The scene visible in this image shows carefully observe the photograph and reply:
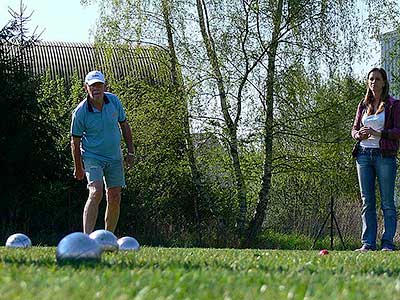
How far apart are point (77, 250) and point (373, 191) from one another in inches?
202

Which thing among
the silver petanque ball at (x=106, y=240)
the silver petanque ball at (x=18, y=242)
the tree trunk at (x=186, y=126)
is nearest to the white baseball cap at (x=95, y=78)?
the silver petanque ball at (x=18, y=242)

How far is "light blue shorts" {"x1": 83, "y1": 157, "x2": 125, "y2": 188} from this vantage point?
8.13m

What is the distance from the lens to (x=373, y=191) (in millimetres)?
9000

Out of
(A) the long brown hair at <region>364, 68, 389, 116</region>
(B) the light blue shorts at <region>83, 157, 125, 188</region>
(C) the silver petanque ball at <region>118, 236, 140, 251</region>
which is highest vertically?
(A) the long brown hair at <region>364, 68, 389, 116</region>

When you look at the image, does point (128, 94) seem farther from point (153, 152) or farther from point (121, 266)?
point (121, 266)

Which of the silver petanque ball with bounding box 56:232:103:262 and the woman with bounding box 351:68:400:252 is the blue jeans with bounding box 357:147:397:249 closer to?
the woman with bounding box 351:68:400:252

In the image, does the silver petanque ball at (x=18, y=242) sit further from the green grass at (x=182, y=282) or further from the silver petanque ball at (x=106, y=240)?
the green grass at (x=182, y=282)

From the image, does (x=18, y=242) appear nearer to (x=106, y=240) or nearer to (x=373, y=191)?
(x=106, y=240)

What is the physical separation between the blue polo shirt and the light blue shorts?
5 cm

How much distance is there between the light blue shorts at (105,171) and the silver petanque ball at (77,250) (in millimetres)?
3430

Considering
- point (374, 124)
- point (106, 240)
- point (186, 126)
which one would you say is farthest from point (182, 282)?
point (186, 126)

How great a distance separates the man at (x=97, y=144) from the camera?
8.12 metres

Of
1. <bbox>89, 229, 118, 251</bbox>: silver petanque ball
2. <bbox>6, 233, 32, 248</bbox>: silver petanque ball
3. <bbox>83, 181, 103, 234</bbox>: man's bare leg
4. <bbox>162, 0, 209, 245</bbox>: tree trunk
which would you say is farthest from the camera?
<bbox>162, 0, 209, 245</bbox>: tree trunk

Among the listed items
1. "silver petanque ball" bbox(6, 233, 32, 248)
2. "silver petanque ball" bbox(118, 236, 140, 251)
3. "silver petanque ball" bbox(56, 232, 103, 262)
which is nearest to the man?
"silver petanque ball" bbox(6, 233, 32, 248)
